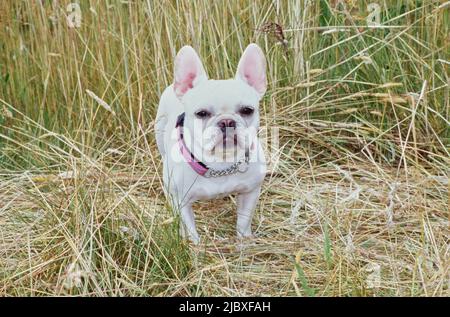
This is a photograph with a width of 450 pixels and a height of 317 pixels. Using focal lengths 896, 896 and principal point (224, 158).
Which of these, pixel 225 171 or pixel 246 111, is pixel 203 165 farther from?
pixel 246 111

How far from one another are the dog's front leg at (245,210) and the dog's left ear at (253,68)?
1.03ft

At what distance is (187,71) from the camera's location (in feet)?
8.59

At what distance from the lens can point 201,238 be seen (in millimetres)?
2744

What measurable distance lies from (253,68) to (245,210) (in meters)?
0.44

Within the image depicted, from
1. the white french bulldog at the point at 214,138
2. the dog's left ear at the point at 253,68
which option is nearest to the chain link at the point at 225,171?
the white french bulldog at the point at 214,138

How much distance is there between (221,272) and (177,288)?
6.1 inches

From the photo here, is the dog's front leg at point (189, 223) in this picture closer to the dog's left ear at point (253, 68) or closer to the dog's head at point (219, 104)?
the dog's head at point (219, 104)

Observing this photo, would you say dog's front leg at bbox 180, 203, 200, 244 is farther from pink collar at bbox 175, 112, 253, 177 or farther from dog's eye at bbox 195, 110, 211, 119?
dog's eye at bbox 195, 110, 211, 119

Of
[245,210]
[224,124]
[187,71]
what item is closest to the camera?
[224,124]

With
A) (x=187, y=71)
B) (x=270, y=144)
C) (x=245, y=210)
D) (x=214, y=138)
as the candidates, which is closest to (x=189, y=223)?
(x=245, y=210)

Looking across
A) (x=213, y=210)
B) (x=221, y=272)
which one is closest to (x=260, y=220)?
(x=213, y=210)

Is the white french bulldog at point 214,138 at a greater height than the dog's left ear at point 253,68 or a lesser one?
lesser

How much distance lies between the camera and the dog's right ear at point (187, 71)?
259 cm
